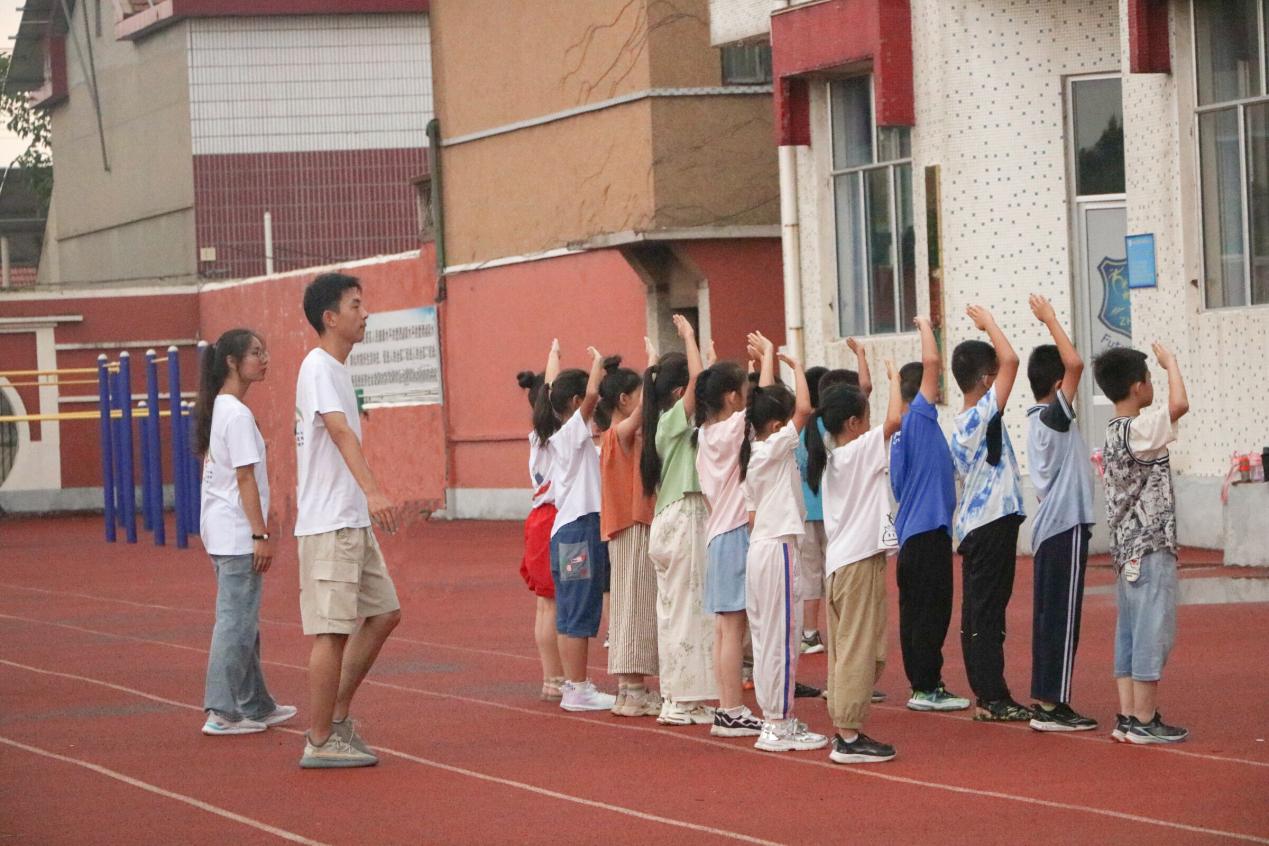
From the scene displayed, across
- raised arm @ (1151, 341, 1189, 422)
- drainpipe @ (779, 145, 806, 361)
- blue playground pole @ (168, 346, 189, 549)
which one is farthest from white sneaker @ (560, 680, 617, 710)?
blue playground pole @ (168, 346, 189, 549)

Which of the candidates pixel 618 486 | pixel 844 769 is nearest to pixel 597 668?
pixel 618 486

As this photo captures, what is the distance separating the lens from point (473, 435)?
30484mm

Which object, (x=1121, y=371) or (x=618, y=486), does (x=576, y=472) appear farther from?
(x=1121, y=371)

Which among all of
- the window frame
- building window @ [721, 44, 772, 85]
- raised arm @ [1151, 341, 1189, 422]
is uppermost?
building window @ [721, 44, 772, 85]

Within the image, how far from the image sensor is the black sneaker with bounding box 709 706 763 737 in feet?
33.3

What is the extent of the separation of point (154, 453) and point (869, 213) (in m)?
11.7

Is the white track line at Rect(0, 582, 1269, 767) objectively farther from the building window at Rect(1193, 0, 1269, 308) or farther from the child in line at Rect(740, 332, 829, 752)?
the building window at Rect(1193, 0, 1269, 308)

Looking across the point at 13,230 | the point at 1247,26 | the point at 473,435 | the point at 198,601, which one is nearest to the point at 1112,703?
the point at 1247,26

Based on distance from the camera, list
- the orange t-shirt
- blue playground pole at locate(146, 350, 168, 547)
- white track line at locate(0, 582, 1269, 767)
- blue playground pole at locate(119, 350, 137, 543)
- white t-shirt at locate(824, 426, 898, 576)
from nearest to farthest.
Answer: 1. white track line at locate(0, 582, 1269, 767)
2. white t-shirt at locate(824, 426, 898, 576)
3. the orange t-shirt
4. blue playground pole at locate(146, 350, 168, 547)
5. blue playground pole at locate(119, 350, 137, 543)

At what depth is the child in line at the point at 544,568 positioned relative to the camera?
38.4 feet

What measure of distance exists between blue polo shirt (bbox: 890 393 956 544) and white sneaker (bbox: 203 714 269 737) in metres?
3.48

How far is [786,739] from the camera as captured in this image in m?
9.68

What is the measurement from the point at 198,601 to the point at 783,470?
1063 cm

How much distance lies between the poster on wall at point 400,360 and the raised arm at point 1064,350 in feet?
72.2
